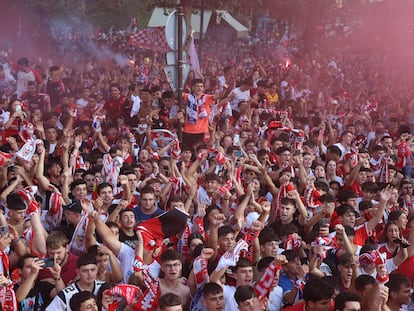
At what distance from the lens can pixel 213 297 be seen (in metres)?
4.42

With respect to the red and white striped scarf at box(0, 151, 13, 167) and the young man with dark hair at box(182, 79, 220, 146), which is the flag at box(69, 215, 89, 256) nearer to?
the red and white striped scarf at box(0, 151, 13, 167)

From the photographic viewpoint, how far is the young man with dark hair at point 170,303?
422cm

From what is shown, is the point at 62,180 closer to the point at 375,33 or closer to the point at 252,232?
the point at 252,232

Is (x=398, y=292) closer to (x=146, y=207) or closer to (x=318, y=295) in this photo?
(x=318, y=295)

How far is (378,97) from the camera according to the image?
14836 millimetres

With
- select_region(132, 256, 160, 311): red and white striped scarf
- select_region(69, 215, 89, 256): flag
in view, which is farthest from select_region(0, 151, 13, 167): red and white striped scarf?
select_region(132, 256, 160, 311): red and white striped scarf

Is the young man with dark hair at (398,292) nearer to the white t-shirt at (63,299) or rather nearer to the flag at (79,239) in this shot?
the white t-shirt at (63,299)

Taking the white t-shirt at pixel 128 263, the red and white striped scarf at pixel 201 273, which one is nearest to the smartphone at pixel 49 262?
the white t-shirt at pixel 128 263

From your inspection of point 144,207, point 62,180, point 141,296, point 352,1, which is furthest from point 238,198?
point 352,1

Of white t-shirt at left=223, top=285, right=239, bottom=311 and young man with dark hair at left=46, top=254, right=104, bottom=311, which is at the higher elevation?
young man with dark hair at left=46, top=254, right=104, bottom=311

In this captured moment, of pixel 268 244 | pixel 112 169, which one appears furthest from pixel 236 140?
pixel 268 244

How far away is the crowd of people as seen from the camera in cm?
459

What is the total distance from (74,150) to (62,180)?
0.85m

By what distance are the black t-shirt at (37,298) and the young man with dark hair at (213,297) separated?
1098mm
